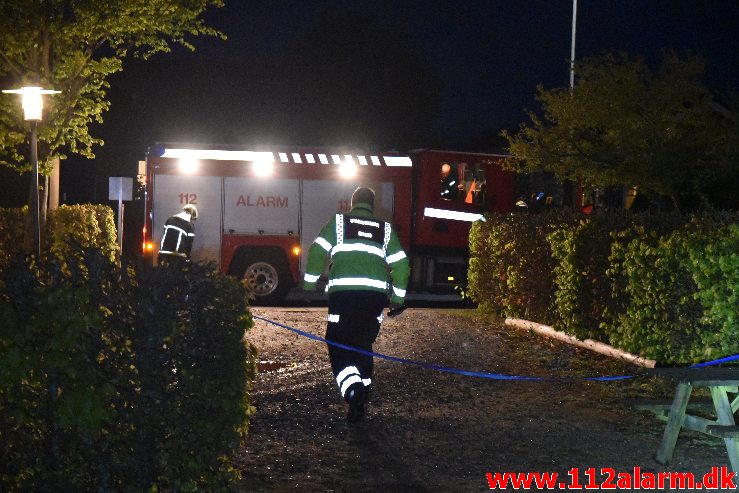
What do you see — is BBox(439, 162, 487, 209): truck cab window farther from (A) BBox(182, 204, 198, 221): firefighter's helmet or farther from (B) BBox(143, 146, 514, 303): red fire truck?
(A) BBox(182, 204, 198, 221): firefighter's helmet

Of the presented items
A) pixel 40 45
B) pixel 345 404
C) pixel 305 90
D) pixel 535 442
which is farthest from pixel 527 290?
pixel 305 90

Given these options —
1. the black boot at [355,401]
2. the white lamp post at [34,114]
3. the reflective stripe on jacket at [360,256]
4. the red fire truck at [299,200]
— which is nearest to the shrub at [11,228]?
the white lamp post at [34,114]

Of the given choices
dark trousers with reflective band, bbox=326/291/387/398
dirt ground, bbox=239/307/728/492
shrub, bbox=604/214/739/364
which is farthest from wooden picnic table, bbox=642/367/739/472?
dark trousers with reflective band, bbox=326/291/387/398

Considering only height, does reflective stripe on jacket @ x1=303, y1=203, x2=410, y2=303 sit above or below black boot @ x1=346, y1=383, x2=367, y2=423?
above

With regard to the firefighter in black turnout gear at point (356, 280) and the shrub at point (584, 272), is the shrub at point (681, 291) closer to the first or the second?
the shrub at point (584, 272)

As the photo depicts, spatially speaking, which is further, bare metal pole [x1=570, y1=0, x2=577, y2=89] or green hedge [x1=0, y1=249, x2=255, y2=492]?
bare metal pole [x1=570, y1=0, x2=577, y2=89]

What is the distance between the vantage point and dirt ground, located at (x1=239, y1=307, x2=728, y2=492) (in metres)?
6.45

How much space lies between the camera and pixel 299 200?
61.6ft

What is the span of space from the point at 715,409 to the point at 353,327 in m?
2.80

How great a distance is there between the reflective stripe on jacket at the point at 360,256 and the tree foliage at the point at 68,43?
9473 millimetres

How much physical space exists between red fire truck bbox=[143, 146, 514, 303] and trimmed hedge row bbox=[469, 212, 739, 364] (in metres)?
4.49

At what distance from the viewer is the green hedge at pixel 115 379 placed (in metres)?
4.38

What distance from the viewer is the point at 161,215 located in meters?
18.3

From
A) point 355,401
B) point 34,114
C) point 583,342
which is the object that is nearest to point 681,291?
point 583,342
